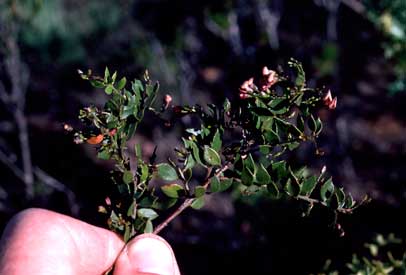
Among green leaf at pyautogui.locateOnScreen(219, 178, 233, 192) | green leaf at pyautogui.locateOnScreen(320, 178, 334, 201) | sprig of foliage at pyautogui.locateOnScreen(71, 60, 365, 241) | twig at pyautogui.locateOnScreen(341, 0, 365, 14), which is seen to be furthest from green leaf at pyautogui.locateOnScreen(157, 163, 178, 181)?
twig at pyautogui.locateOnScreen(341, 0, 365, 14)

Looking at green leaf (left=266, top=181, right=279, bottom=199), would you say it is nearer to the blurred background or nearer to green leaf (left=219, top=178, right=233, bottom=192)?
green leaf (left=219, top=178, right=233, bottom=192)

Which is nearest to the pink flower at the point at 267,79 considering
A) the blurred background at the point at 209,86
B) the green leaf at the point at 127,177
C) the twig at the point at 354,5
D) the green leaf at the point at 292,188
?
the green leaf at the point at 292,188

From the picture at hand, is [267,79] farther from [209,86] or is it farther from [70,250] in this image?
[209,86]

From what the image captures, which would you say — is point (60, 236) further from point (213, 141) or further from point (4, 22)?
point (4, 22)

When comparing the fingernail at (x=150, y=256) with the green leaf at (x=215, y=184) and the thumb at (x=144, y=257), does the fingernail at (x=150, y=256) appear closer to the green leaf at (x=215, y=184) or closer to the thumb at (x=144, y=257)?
the thumb at (x=144, y=257)

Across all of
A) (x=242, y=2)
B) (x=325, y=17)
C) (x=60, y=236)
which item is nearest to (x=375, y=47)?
(x=325, y=17)

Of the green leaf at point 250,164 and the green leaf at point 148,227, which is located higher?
the green leaf at point 250,164
